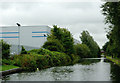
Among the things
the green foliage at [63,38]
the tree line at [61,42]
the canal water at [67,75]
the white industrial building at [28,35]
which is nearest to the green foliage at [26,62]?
the canal water at [67,75]

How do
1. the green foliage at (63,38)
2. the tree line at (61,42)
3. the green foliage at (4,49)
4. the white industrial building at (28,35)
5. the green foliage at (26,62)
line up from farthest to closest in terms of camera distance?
1. the white industrial building at (28,35)
2. the green foliage at (63,38)
3. the tree line at (61,42)
4. the green foliage at (26,62)
5. the green foliage at (4,49)

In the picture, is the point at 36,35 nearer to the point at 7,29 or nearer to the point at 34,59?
the point at 7,29

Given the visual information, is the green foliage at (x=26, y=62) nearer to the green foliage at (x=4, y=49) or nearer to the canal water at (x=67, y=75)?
the green foliage at (x=4, y=49)

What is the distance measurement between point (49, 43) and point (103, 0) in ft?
59.9

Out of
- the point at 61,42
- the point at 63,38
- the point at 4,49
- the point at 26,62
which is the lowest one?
the point at 26,62

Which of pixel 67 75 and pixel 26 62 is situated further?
pixel 26 62

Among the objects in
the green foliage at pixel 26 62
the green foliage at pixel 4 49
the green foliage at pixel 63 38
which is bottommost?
the green foliage at pixel 26 62

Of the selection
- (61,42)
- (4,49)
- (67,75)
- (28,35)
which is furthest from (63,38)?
(28,35)

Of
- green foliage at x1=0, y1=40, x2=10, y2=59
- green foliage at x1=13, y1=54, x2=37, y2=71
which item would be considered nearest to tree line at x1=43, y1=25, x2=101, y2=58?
green foliage at x1=13, y1=54, x2=37, y2=71

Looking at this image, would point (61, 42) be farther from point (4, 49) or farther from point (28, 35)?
point (28, 35)

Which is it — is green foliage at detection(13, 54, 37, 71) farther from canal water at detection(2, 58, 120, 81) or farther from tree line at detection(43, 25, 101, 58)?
tree line at detection(43, 25, 101, 58)

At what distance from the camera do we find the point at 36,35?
85188 mm

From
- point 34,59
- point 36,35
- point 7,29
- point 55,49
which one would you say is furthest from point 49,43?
point 7,29

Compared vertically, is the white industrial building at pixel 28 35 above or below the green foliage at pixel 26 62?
above
